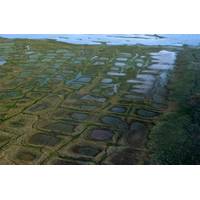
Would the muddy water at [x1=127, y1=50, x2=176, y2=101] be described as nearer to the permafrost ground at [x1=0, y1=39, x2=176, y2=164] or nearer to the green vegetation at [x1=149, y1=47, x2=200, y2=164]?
the permafrost ground at [x1=0, y1=39, x2=176, y2=164]

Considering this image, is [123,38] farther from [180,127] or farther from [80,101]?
[180,127]

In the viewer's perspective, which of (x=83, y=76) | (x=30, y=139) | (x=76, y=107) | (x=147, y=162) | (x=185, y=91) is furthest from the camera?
(x=83, y=76)

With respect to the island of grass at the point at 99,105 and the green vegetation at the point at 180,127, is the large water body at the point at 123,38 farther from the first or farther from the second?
the green vegetation at the point at 180,127

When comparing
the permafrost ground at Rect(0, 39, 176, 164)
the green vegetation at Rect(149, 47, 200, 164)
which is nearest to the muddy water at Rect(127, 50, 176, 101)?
the permafrost ground at Rect(0, 39, 176, 164)

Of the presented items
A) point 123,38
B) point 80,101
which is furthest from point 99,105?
point 123,38

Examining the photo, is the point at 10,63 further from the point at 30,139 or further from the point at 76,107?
the point at 30,139

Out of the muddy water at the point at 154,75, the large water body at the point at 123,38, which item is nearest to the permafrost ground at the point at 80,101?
the muddy water at the point at 154,75
